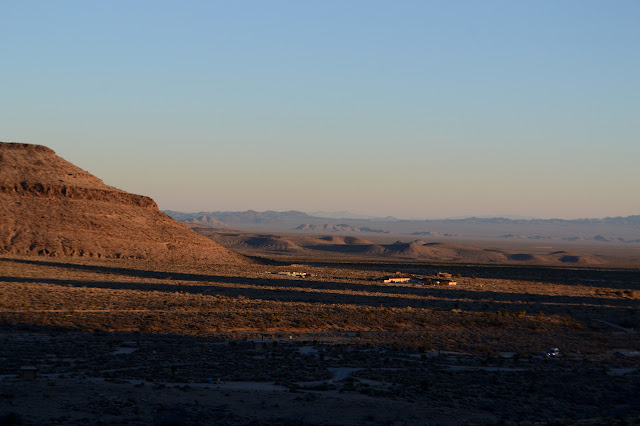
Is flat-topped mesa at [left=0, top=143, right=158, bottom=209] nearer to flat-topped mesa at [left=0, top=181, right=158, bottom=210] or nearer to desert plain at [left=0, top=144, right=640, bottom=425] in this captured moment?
flat-topped mesa at [left=0, top=181, right=158, bottom=210]

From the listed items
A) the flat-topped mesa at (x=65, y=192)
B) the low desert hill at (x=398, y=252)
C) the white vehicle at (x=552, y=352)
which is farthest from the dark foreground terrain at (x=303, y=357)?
the low desert hill at (x=398, y=252)

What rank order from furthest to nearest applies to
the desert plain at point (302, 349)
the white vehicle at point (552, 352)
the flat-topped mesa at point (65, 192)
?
the flat-topped mesa at point (65, 192), the white vehicle at point (552, 352), the desert plain at point (302, 349)

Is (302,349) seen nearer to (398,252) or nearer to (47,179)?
(47,179)

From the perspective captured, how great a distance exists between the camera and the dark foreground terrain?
16.3 metres

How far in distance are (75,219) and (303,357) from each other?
6051 cm

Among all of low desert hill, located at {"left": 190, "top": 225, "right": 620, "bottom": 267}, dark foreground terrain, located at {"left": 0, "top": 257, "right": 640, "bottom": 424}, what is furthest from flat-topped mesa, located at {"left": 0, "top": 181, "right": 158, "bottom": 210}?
low desert hill, located at {"left": 190, "top": 225, "right": 620, "bottom": 267}

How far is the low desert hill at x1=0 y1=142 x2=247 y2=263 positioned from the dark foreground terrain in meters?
25.6

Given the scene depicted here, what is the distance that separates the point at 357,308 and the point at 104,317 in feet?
48.1

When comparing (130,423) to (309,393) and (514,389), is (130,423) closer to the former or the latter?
(309,393)

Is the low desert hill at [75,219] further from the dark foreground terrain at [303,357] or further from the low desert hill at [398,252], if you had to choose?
the low desert hill at [398,252]

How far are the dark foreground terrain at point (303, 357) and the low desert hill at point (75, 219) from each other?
2560 centimetres

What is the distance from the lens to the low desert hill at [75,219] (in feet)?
241

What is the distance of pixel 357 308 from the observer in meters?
39.4

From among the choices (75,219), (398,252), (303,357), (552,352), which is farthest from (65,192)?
(398,252)
